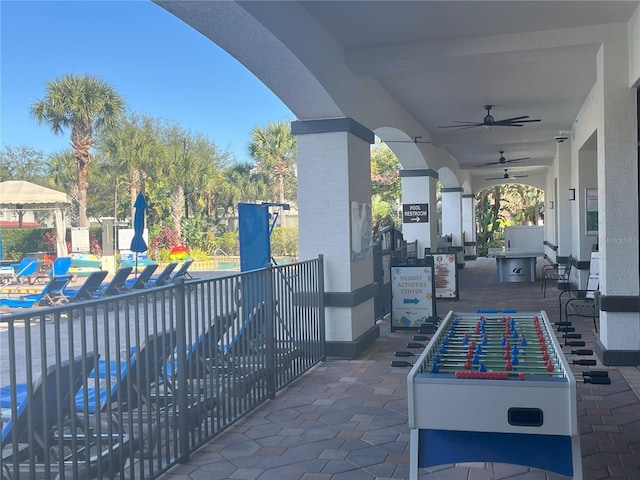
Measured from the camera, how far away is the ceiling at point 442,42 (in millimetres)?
5918

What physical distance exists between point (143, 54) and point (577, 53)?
132ft

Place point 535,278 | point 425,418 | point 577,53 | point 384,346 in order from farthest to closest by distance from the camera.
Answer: point 535,278, point 384,346, point 577,53, point 425,418

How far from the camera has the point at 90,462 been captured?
337cm

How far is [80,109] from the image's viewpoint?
26141 mm

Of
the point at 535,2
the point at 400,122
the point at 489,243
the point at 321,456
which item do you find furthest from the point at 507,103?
the point at 489,243

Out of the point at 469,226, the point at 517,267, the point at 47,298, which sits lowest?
the point at 47,298

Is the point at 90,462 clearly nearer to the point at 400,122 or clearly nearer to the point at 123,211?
the point at 400,122

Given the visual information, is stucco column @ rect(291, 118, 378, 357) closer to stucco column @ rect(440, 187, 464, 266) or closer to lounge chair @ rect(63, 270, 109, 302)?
lounge chair @ rect(63, 270, 109, 302)

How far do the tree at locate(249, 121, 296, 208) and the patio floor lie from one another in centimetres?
2524

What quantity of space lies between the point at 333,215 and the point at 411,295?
2.39 metres

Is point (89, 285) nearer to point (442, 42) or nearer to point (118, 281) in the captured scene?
point (118, 281)

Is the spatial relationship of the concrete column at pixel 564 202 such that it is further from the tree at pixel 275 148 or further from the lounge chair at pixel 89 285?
the tree at pixel 275 148

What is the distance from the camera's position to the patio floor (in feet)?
13.4

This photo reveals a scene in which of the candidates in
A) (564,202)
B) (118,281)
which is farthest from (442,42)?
(118,281)
